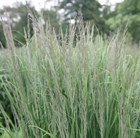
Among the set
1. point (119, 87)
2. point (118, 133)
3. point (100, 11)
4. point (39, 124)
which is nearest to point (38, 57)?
point (39, 124)

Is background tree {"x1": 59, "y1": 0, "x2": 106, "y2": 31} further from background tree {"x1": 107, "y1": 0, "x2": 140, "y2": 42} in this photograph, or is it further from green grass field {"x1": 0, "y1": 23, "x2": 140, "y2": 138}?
green grass field {"x1": 0, "y1": 23, "x2": 140, "y2": 138}

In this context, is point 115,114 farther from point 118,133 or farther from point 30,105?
point 30,105

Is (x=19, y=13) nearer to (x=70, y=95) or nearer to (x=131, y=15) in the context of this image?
(x=70, y=95)

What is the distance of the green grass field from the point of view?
1571 millimetres

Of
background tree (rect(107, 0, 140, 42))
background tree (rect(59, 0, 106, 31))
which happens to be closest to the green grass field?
background tree (rect(107, 0, 140, 42))

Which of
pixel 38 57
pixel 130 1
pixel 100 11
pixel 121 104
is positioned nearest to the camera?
pixel 121 104

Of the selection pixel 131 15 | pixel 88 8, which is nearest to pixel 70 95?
pixel 131 15

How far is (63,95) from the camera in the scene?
1643mm

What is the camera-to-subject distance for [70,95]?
1583 millimetres

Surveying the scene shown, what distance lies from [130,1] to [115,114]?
48.8 ft

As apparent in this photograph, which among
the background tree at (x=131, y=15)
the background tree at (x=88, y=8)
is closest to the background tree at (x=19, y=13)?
the background tree at (x=131, y=15)

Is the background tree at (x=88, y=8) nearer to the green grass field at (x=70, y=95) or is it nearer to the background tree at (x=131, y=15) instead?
the background tree at (x=131, y=15)

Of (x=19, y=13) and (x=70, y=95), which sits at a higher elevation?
(x=19, y=13)

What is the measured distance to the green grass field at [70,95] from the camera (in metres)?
1.57
